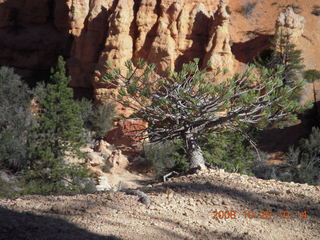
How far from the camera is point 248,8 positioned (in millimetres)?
25609

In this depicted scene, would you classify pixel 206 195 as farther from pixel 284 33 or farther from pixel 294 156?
pixel 284 33

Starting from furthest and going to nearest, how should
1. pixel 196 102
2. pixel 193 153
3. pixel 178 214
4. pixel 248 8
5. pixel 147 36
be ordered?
pixel 248 8, pixel 147 36, pixel 193 153, pixel 196 102, pixel 178 214

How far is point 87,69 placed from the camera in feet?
74.2

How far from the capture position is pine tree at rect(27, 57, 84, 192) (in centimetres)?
1220

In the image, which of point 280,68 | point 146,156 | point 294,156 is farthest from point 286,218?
point 146,156

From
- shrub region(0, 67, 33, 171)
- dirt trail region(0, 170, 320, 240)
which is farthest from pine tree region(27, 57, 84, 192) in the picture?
dirt trail region(0, 170, 320, 240)

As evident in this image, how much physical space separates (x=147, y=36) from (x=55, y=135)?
975 cm

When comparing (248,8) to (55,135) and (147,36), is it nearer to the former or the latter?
(147,36)

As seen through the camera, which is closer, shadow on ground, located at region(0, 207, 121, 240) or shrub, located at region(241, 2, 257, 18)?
shadow on ground, located at region(0, 207, 121, 240)

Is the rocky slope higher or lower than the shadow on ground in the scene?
higher

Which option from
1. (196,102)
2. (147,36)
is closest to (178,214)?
(196,102)
